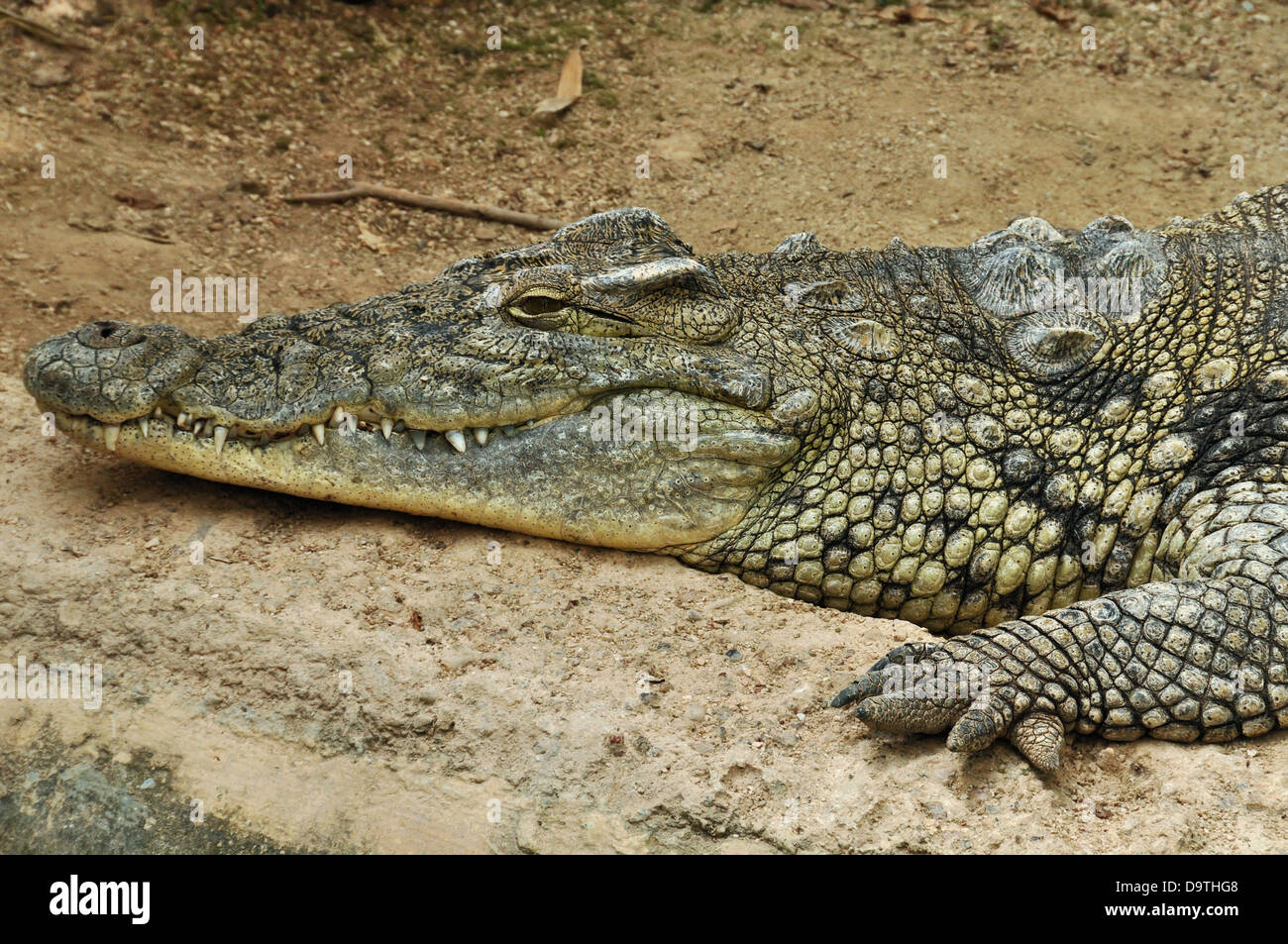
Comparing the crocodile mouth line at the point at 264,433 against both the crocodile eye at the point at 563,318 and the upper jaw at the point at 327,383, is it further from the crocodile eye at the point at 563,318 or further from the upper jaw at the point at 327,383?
the crocodile eye at the point at 563,318

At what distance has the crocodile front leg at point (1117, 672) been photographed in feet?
12.0

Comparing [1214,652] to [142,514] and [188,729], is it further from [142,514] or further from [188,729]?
[142,514]

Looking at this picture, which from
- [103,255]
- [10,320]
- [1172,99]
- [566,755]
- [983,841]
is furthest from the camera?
[1172,99]

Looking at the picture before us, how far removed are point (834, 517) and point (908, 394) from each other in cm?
59

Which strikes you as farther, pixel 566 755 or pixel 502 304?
pixel 502 304

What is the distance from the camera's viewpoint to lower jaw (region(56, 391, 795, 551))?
451 centimetres

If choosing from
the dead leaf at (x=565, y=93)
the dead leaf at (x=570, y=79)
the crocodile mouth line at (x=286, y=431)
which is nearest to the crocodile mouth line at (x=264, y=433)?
the crocodile mouth line at (x=286, y=431)

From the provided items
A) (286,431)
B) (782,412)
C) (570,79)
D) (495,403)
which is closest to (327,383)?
(286,431)

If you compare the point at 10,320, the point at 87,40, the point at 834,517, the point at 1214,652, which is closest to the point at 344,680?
the point at 834,517

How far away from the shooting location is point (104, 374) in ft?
14.4

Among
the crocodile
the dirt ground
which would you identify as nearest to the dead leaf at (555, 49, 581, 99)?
the dirt ground

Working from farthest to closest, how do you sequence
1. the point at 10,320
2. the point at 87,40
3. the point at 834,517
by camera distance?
the point at 87,40 < the point at 10,320 < the point at 834,517

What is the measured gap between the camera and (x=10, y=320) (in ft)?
20.4

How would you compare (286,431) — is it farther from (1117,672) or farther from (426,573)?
(1117,672)
